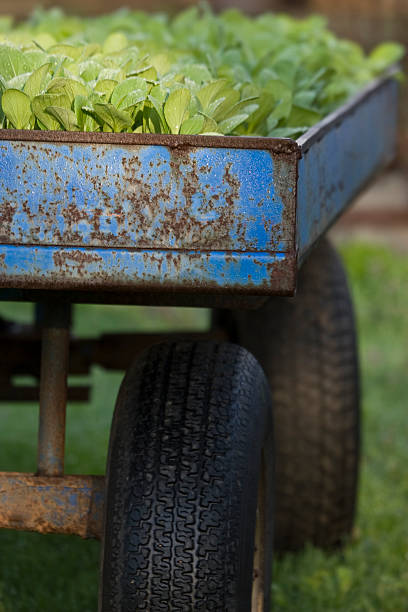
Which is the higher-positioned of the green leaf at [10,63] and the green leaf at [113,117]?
the green leaf at [10,63]

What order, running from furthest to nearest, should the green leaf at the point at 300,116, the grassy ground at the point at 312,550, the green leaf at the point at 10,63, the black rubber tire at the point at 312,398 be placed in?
1. the black rubber tire at the point at 312,398
2. the grassy ground at the point at 312,550
3. the green leaf at the point at 300,116
4. the green leaf at the point at 10,63

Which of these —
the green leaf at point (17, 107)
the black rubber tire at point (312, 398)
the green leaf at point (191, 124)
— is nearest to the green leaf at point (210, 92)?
the green leaf at point (191, 124)

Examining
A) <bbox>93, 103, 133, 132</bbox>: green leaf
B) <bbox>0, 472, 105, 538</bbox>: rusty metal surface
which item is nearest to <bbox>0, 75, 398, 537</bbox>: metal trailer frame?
<bbox>93, 103, 133, 132</bbox>: green leaf

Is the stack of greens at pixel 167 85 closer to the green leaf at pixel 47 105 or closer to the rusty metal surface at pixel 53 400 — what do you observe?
the green leaf at pixel 47 105

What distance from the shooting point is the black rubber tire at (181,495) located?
1906mm

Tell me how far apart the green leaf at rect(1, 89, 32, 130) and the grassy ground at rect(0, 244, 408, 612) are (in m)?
1.43

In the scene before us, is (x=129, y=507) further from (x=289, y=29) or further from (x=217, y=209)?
(x=289, y=29)

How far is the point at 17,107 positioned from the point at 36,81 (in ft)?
0.26

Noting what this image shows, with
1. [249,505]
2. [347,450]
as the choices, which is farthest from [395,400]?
[249,505]

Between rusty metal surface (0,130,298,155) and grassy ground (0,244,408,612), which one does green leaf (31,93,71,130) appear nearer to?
rusty metal surface (0,130,298,155)

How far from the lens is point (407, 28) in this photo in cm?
806

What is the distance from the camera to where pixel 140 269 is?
1.75m

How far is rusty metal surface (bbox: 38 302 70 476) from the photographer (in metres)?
2.14

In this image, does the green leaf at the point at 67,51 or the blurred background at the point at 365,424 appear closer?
the green leaf at the point at 67,51
